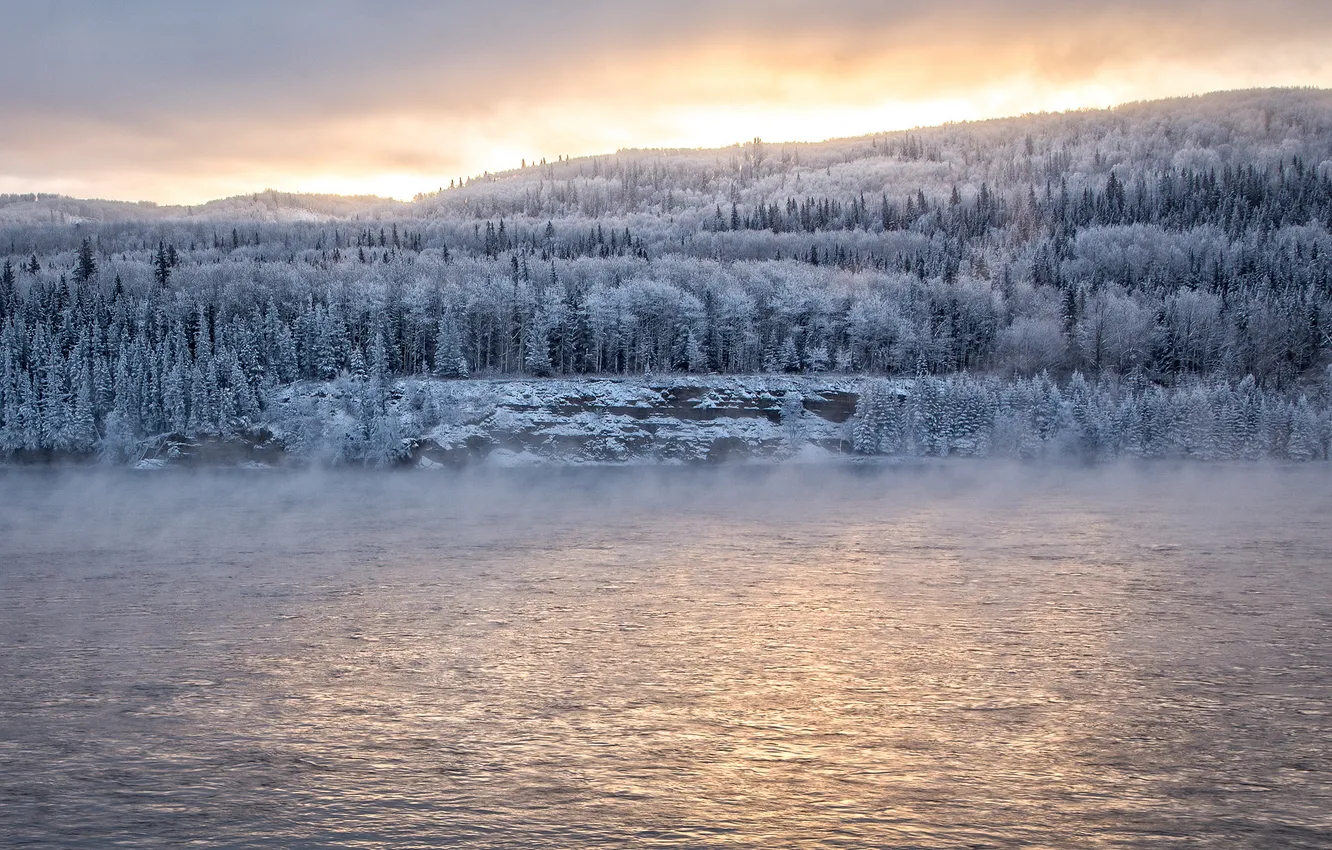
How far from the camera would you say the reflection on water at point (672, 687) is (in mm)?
21000

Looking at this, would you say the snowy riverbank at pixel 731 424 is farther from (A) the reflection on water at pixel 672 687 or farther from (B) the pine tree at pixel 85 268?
(B) the pine tree at pixel 85 268

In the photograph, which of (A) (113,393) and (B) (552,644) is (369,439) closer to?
(A) (113,393)

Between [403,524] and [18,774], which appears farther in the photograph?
[403,524]

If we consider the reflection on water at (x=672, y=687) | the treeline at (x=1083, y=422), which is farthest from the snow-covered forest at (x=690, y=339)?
the reflection on water at (x=672, y=687)

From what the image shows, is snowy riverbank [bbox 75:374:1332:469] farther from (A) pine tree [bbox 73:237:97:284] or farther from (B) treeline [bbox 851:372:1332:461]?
(A) pine tree [bbox 73:237:97:284]

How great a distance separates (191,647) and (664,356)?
111 m

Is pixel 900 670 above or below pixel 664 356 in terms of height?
below

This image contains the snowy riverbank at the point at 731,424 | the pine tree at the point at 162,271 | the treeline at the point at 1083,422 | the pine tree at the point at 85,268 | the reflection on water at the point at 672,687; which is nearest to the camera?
the reflection on water at the point at 672,687

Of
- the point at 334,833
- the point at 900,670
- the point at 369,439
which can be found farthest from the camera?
the point at 369,439

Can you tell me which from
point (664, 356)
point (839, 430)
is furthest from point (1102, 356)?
point (664, 356)

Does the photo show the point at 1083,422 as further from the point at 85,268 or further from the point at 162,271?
the point at 85,268

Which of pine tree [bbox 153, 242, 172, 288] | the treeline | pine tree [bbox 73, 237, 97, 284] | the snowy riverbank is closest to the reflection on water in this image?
the treeline

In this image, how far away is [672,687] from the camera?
29703 mm

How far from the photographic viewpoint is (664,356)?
144m
